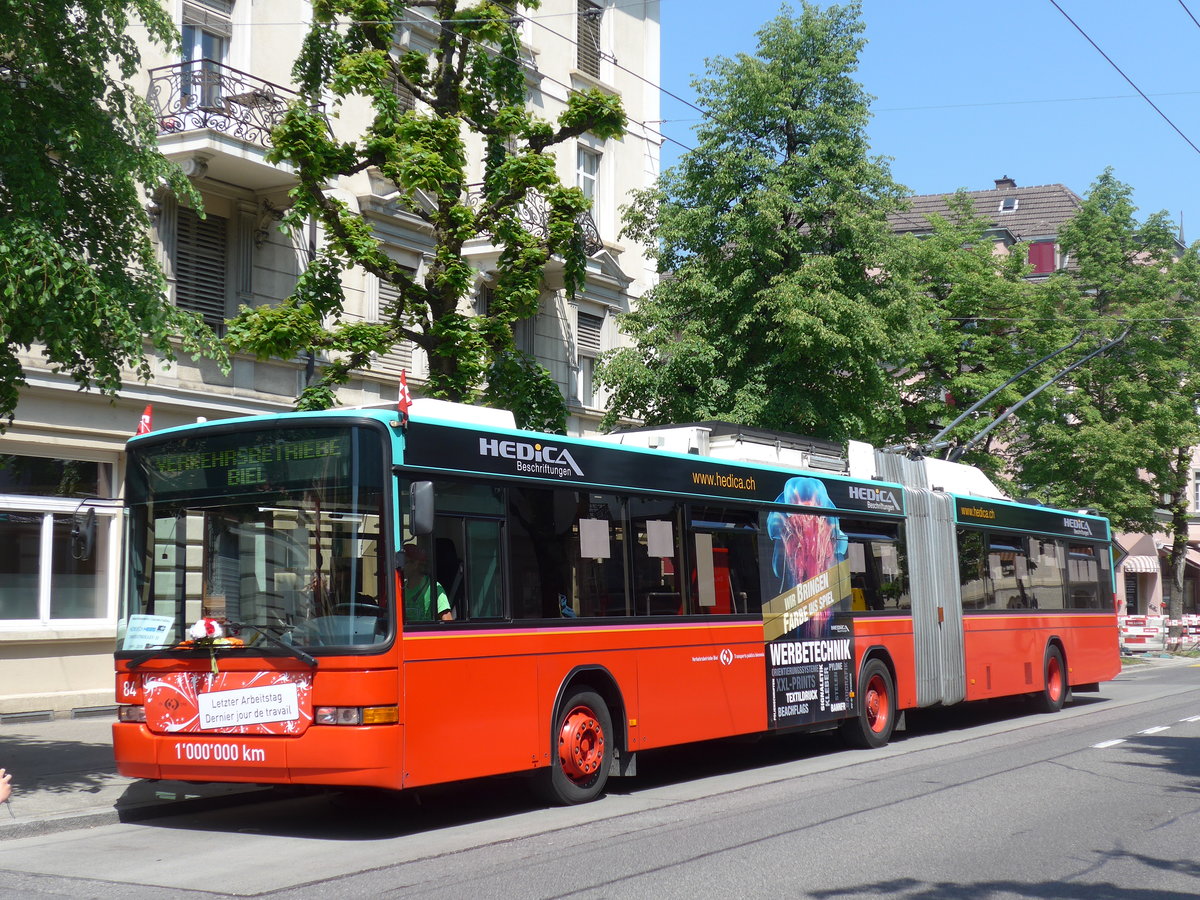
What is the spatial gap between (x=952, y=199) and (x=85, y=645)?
28.5m

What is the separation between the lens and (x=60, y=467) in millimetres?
17094

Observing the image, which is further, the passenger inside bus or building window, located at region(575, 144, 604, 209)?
building window, located at region(575, 144, 604, 209)

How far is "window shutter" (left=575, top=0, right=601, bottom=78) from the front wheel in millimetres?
14691

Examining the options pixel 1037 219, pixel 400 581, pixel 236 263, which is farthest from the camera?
pixel 1037 219

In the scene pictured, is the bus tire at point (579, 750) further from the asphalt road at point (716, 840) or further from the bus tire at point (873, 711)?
the bus tire at point (873, 711)

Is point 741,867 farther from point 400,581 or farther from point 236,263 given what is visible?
point 236,263

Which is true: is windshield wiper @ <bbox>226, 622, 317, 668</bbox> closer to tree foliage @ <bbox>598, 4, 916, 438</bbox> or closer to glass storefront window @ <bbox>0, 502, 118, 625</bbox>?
glass storefront window @ <bbox>0, 502, 118, 625</bbox>

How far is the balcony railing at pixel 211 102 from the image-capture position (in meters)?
18.0

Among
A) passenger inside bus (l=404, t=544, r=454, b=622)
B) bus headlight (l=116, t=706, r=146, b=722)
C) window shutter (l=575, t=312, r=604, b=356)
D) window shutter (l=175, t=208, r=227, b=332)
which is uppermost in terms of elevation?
window shutter (l=575, t=312, r=604, b=356)

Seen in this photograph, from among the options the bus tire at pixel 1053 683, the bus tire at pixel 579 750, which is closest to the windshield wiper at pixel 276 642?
the bus tire at pixel 579 750

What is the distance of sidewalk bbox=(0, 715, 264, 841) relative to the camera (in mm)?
9656

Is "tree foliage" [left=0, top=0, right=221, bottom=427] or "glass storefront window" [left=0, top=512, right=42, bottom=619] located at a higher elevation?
"tree foliage" [left=0, top=0, right=221, bottom=427]

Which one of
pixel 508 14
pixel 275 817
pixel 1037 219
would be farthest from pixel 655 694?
pixel 1037 219

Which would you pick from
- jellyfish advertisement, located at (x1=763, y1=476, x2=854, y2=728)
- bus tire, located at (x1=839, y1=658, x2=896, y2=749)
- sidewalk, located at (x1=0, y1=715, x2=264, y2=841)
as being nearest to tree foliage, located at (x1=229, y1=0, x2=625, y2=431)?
jellyfish advertisement, located at (x1=763, y1=476, x2=854, y2=728)
